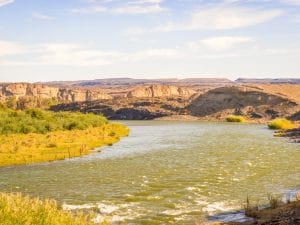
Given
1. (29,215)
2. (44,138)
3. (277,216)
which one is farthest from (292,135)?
(29,215)

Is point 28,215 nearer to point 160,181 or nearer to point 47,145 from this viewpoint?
point 160,181

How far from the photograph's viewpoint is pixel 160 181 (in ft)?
96.0

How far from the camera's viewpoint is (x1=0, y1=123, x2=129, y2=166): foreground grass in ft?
124

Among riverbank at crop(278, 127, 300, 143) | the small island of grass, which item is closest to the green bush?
the small island of grass

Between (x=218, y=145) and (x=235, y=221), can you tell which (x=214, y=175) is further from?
(x=218, y=145)

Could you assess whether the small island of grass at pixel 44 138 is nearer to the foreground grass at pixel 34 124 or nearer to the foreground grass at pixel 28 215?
the foreground grass at pixel 34 124

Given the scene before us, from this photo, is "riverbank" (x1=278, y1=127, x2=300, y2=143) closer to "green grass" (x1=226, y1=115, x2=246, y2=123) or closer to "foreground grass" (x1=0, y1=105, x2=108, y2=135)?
"foreground grass" (x1=0, y1=105, x2=108, y2=135)

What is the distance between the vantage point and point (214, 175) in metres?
31.2

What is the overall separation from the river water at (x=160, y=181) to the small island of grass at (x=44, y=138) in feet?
7.63

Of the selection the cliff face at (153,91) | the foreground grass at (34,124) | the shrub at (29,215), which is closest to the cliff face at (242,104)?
the foreground grass at (34,124)

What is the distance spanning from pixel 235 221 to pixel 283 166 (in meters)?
16.9

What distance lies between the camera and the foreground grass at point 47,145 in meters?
37.9

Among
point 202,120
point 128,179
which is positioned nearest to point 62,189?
point 128,179

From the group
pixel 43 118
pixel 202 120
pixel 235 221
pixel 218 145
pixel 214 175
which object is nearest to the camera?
pixel 235 221
